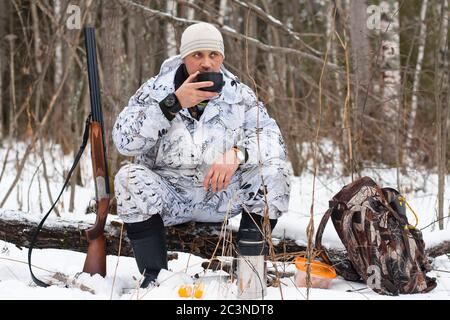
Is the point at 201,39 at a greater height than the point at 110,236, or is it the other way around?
the point at 201,39

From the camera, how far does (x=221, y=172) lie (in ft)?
8.62

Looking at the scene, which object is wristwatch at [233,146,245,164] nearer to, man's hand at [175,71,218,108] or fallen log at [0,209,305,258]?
man's hand at [175,71,218,108]

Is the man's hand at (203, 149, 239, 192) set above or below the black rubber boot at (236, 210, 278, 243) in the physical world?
above

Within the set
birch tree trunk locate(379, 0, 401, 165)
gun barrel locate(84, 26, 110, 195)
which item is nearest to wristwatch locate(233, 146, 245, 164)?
gun barrel locate(84, 26, 110, 195)

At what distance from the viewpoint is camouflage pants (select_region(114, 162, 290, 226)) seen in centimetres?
266

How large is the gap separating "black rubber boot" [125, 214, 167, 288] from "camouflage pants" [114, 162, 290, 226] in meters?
0.03

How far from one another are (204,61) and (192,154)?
400 millimetres

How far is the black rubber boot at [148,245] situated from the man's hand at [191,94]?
1.61ft

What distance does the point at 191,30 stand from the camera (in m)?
2.79

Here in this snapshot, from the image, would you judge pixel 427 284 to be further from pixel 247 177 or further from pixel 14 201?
pixel 14 201

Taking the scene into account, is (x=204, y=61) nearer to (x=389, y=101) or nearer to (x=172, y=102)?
(x=172, y=102)

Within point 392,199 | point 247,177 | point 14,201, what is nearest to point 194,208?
point 247,177

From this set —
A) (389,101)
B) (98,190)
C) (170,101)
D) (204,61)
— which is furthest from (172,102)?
(389,101)

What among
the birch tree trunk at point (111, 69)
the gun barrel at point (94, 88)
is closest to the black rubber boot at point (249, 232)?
the gun barrel at point (94, 88)
